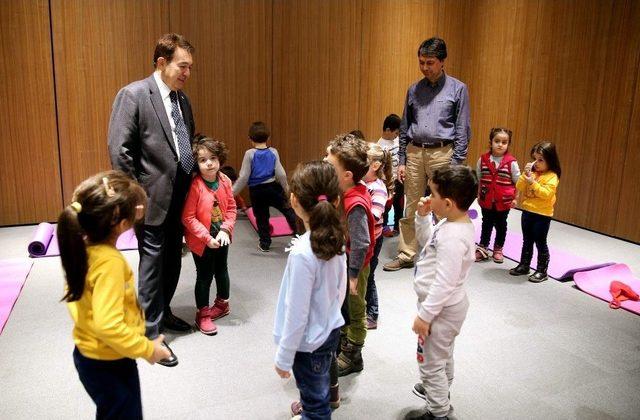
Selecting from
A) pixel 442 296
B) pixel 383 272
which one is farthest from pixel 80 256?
pixel 383 272

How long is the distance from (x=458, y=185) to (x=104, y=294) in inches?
50.0

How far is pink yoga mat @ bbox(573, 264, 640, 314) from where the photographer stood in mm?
3695

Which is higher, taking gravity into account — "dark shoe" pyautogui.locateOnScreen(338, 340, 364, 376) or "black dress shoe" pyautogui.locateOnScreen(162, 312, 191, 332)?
"dark shoe" pyautogui.locateOnScreen(338, 340, 364, 376)

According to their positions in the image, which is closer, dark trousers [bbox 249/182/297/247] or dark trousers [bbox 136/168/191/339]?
dark trousers [bbox 136/168/191/339]

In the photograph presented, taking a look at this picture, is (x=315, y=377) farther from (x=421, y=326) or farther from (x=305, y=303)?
(x=421, y=326)

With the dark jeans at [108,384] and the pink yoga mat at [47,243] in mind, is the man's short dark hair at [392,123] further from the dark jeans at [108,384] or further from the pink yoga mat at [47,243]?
the dark jeans at [108,384]

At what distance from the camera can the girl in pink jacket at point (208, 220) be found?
2.82 m

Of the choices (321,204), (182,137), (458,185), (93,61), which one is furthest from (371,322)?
(93,61)

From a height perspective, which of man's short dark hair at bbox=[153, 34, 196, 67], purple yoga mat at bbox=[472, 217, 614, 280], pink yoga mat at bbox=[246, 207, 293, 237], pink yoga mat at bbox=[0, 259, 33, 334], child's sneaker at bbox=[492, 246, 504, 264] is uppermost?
man's short dark hair at bbox=[153, 34, 196, 67]

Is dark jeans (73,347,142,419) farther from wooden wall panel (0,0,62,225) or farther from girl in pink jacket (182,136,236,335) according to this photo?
wooden wall panel (0,0,62,225)

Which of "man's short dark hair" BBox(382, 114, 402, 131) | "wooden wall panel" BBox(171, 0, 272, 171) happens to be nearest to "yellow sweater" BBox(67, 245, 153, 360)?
"man's short dark hair" BBox(382, 114, 402, 131)

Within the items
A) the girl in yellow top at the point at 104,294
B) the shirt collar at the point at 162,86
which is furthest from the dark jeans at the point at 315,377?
the shirt collar at the point at 162,86

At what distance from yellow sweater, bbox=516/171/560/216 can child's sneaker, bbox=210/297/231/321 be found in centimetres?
222

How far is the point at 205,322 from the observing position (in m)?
3.02
